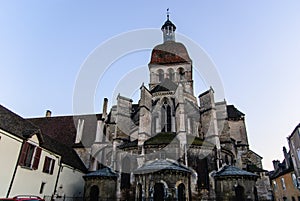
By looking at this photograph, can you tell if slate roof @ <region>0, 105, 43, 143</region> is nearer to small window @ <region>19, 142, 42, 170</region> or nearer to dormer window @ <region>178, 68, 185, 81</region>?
small window @ <region>19, 142, 42, 170</region>

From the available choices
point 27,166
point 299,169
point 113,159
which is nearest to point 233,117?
point 299,169

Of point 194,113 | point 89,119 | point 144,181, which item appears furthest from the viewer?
point 89,119

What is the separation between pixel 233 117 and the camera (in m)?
27.3

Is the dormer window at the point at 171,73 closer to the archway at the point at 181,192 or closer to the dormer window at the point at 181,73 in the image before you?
the dormer window at the point at 181,73

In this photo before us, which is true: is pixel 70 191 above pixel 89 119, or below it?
below

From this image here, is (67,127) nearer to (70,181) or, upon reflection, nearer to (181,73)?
(70,181)

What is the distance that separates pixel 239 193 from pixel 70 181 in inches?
565

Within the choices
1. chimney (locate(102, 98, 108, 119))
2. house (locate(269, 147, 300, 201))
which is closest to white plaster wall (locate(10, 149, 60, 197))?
chimney (locate(102, 98, 108, 119))

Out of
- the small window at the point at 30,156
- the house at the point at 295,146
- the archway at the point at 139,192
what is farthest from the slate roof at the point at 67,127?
the house at the point at 295,146

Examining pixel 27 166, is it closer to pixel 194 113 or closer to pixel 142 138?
pixel 142 138

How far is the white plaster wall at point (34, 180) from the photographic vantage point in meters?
13.1

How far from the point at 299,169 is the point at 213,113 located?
9634 millimetres

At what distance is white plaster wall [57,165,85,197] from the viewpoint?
18.3 metres

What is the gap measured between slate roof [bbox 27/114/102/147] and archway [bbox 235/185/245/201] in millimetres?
16544
